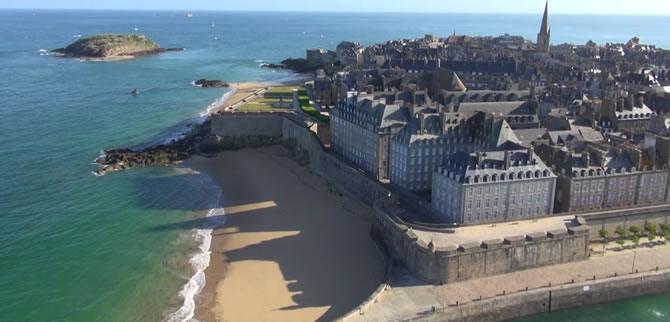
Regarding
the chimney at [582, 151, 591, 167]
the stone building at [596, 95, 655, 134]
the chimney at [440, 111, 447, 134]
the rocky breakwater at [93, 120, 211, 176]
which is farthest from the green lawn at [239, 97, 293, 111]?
the chimney at [582, 151, 591, 167]

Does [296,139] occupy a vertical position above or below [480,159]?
below

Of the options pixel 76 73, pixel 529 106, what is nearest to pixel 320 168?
pixel 529 106

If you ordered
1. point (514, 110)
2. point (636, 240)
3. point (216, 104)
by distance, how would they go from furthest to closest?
1. point (216, 104)
2. point (514, 110)
3. point (636, 240)

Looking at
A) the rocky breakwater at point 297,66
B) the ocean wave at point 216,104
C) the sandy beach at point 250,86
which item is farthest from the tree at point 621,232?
the rocky breakwater at point 297,66

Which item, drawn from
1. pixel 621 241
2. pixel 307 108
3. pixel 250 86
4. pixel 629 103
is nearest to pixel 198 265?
pixel 621 241

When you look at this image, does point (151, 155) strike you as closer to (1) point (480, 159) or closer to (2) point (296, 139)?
(2) point (296, 139)

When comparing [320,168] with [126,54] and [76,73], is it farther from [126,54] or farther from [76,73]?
[126,54]
